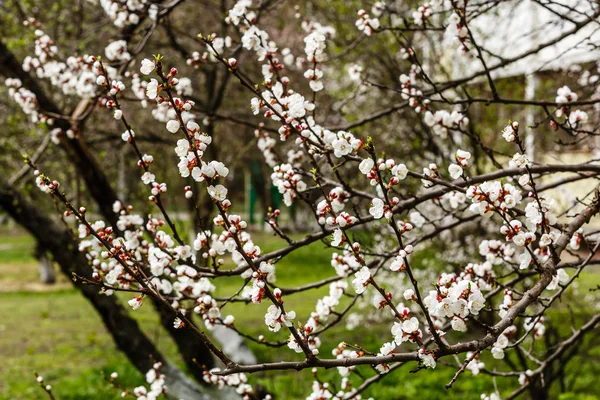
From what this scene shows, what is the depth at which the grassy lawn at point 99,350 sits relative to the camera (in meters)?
7.33

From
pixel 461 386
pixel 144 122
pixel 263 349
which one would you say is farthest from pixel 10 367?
pixel 461 386

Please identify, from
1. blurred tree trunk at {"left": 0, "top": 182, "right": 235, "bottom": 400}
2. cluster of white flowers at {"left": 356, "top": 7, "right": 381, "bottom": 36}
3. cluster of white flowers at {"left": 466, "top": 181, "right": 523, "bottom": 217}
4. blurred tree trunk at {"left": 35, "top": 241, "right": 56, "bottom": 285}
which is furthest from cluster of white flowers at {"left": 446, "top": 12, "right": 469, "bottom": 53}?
blurred tree trunk at {"left": 35, "top": 241, "right": 56, "bottom": 285}

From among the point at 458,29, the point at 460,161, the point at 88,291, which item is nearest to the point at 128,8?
the point at 88,291

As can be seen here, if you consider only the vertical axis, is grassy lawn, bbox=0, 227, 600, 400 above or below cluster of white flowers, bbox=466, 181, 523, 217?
above

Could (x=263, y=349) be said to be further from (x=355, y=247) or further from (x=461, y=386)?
(x=355, y=247)

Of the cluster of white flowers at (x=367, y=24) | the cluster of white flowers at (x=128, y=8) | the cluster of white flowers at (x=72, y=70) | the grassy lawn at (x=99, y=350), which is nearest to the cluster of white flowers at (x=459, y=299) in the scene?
the grassy lawn at (x=99, y=350)

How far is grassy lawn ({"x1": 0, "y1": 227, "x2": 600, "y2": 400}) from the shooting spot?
7.33m

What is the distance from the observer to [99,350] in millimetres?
10758

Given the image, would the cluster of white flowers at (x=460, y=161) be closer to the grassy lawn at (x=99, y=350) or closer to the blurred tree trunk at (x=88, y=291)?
the grassy lawn at (x=99, y=350)

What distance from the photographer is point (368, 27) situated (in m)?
4.06

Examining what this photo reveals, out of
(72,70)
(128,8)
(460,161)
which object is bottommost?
(460,161)

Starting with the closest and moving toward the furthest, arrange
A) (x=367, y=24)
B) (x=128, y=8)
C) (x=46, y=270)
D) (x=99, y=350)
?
(x=367, y=24), (x=128, y=8), (x=99, y=350), (x=46, y=270)

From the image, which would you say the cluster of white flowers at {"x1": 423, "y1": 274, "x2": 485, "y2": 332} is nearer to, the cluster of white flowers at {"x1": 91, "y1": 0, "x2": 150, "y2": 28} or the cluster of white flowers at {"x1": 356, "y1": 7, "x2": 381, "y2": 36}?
the cluster of white flowers at {"x1": 356, "y1": 7, "x2": 381, "y2": 36}

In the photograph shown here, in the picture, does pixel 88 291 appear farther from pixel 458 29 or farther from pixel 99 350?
pixel 99 350
